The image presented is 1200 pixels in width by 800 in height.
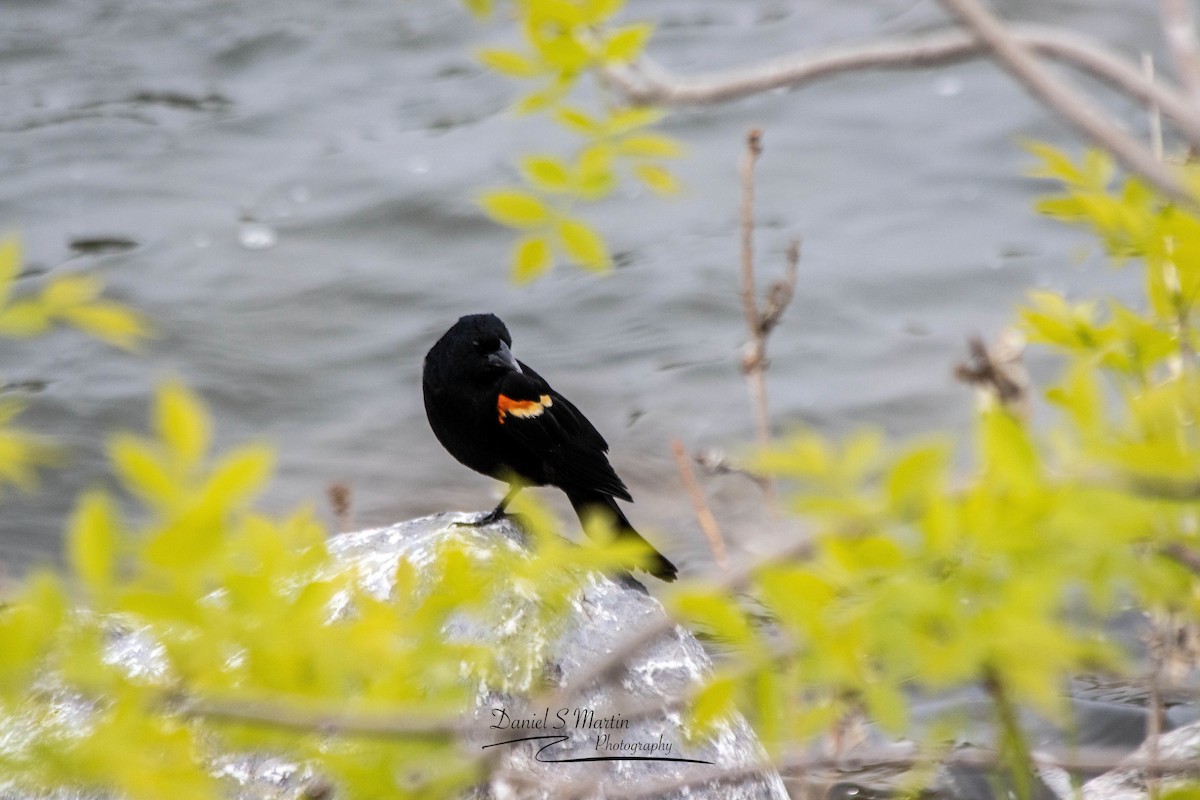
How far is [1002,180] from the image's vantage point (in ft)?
34.7

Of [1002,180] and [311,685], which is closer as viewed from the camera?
[311,685]

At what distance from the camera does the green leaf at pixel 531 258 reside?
180cm

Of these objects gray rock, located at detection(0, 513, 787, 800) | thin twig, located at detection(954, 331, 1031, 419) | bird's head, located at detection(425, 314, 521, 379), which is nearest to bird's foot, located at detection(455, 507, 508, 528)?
gray rock, located at detection(0, 513, 787, 800)

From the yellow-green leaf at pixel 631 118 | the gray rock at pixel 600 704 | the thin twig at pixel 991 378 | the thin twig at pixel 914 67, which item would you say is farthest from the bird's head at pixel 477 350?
the thin twig at pixel 914 67

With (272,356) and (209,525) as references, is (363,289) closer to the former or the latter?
(272,356)

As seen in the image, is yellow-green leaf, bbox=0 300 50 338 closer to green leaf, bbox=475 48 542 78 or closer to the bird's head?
green leaf, bbox=475 48 542 78

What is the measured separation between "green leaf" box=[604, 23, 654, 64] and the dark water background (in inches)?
230

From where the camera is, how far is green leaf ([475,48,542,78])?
65.7 inches

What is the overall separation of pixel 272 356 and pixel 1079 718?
19.6 feet

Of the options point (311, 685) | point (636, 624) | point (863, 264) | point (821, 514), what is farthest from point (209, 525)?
point (863, 264)

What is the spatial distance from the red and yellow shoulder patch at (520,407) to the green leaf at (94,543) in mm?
3047

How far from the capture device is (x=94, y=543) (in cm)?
140

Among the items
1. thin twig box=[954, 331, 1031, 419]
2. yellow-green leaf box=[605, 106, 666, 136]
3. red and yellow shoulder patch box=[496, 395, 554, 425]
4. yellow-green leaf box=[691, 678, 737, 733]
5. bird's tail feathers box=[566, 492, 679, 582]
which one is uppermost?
yellow-green leaf box=[605, 106, 666, 136]

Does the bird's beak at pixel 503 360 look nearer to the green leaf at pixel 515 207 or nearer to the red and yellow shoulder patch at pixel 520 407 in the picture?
the red and yellow shoulder patch at pixel 520 407
